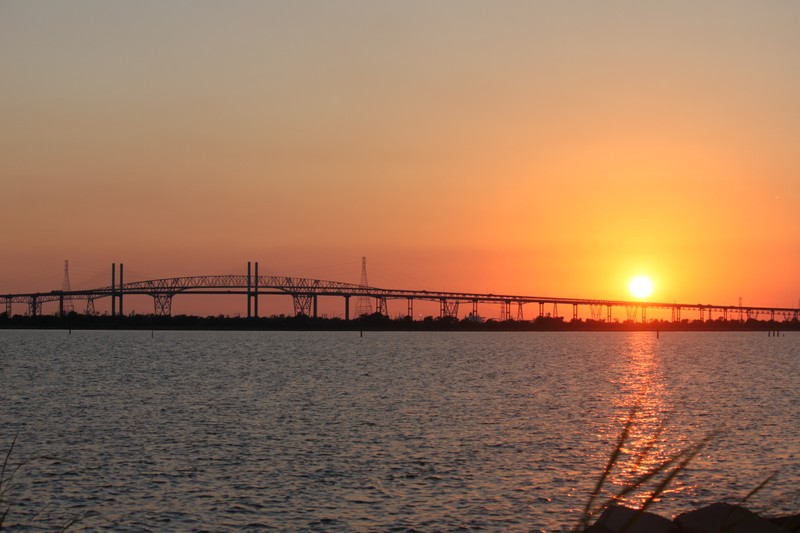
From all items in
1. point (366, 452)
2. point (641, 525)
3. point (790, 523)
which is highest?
point (790, 523)

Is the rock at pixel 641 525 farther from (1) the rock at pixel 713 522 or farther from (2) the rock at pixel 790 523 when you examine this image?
(2) the rock at pixel 790 523

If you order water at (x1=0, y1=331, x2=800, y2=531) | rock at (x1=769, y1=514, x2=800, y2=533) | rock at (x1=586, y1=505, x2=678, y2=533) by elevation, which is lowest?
water at (x1=0, y1=331, x2=800, y2=531)

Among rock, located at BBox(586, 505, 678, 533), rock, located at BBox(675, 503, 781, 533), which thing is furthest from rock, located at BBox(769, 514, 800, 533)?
rock, located at BBox(586, 505, 678, 533)

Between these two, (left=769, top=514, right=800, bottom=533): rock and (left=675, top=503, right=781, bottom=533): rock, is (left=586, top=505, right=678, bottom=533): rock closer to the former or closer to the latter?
(left=675, top=503, right=781, bottom=533): rock

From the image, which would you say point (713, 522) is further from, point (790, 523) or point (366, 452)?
point (366, 452)

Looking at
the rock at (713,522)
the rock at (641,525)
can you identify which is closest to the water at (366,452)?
the rock at (713,522)

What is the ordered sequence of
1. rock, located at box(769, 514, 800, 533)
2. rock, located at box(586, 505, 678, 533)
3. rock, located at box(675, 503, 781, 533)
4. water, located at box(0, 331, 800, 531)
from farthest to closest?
water, located at box(0, 331, 800, 531), rock, located at box(586, 505, 678, 533), rock, located at box(675, 503, 781, 533), rock, located at box(769, 514, 800, 533)

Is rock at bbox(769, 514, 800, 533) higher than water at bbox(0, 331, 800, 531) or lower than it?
higher

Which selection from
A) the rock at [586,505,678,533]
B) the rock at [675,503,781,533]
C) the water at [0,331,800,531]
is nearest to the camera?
the rock at [675,503,781,533]

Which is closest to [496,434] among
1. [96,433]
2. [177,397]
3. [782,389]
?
[96,433]

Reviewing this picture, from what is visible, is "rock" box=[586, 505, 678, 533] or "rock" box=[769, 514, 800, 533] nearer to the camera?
"rock" box=[769, 514, 800, 533]

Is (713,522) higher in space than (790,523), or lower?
lower

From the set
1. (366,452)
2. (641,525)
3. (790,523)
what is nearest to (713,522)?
(641,525)

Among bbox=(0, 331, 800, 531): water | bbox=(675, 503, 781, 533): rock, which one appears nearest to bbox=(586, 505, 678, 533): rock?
bbox=(675, 503, 781, 533): rock
